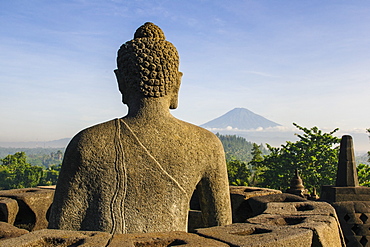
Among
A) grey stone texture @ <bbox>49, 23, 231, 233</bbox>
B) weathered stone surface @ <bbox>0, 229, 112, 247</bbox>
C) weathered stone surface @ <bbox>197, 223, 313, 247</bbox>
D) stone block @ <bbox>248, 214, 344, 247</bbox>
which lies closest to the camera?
weathered stone surface @ <bbox>0, 229, 112, 247</bbox>

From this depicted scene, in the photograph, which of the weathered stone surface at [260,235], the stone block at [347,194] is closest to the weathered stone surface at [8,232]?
the weathered stone surface at [260,235]

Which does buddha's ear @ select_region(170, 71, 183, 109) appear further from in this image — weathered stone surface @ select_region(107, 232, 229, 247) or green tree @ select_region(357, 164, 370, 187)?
green tree @ select_region(357, 164, 370, 187)

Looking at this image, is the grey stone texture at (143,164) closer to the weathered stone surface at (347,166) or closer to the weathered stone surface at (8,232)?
the weathered stone surface at (8,232)

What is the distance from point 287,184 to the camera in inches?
1124

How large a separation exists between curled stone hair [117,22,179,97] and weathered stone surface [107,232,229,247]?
1507mm

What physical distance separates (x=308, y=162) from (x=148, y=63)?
2709cm

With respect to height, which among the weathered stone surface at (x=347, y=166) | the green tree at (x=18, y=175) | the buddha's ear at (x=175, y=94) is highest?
the buddha's ear at (x=175, y=94)

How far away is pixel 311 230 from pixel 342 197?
309 inches

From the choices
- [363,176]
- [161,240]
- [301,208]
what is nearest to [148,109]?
[161,240]

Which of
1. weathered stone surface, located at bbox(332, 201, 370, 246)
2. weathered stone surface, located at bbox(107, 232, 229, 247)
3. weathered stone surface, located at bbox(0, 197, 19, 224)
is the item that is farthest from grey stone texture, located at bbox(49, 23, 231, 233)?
Result: weathered stone surface, located at bbox(332, 201, 370, 246)

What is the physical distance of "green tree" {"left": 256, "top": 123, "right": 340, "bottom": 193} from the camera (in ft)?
Result: 92.2

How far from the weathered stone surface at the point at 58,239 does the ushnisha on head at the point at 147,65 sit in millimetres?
1543

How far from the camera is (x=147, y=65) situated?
3766mm

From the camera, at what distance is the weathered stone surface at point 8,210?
19.6ft
